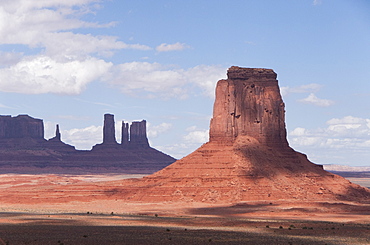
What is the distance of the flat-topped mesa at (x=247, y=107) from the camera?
106m

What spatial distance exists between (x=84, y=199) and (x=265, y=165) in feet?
83.8

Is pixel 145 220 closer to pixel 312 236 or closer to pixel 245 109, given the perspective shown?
pixel 312 236

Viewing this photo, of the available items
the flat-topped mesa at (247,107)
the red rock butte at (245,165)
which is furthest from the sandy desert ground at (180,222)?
the flat-topped mesa at (247,107)

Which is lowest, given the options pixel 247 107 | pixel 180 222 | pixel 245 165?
pixel 180 222

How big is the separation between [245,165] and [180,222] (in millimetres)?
27815

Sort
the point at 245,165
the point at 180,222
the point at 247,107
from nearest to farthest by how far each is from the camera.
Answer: the point at 180,222, the point at 245,165, the point at 247,107

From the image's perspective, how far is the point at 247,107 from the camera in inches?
4210

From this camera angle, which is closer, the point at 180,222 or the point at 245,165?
the point at 180,222

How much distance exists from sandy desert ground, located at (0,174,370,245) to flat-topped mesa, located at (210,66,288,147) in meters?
13.2

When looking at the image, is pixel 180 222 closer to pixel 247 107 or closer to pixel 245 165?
pixel 245 165

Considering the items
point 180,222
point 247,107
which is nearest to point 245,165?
point 247,107

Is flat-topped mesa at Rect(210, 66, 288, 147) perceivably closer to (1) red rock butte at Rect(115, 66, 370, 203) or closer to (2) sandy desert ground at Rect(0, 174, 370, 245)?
(1) red rock butte at Rect(115, 66, 370, 203)

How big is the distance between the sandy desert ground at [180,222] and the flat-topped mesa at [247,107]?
43.2 feet

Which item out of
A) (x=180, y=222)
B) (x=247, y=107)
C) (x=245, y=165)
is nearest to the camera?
(x=180, y=222)
